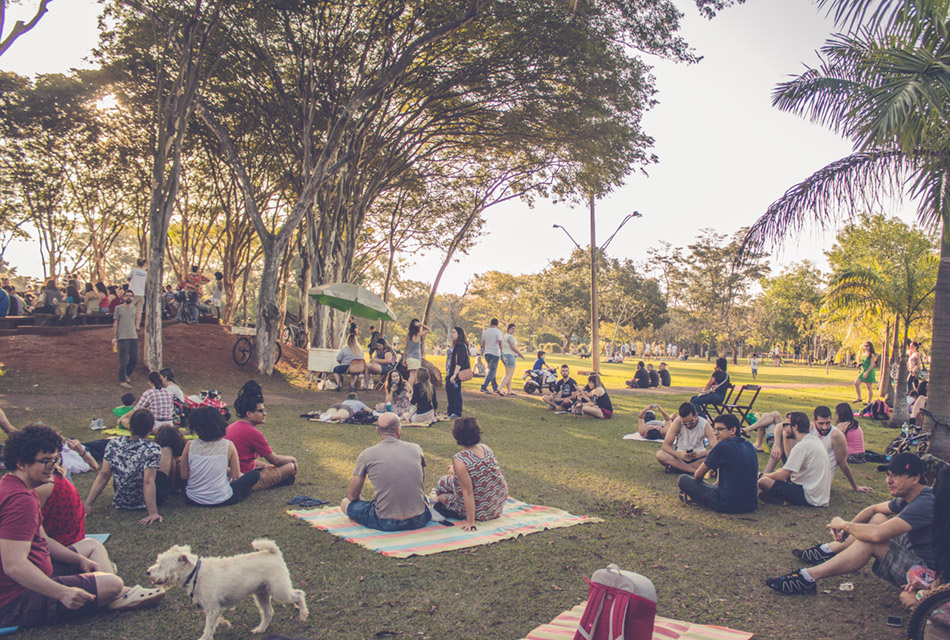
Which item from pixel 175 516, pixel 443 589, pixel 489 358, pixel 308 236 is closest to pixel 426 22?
pixel 308 236

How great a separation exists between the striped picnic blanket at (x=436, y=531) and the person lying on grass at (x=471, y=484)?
5.9 inches

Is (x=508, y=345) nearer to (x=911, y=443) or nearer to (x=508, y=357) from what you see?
(x=508, y=357)

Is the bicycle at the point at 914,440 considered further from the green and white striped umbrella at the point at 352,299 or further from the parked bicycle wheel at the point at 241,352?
the parked bicycle wheel at the point at 241,352

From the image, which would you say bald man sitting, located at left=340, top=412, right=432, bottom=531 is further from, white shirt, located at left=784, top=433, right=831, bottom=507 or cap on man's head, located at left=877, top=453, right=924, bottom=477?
white shirt, located at left=784, top=433, right=831, bottom=507

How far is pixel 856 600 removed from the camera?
4.48 m

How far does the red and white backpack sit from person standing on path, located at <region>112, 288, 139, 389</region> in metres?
13.9

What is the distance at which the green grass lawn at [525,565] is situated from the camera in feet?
12.8

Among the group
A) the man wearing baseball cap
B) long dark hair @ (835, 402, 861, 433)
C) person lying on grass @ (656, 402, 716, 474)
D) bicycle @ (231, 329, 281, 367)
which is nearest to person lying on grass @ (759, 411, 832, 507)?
person lying on grass @ (656, 402, 716, 474)

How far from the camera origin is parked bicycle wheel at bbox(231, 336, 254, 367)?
741 inches

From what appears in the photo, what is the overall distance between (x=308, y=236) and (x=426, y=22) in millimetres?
8062

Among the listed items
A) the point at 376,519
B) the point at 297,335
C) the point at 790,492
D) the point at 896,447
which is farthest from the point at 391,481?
the point at 297,335

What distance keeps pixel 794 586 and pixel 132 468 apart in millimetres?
6054

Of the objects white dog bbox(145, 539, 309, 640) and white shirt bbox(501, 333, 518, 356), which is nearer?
white dog bbox(145, 539, 309, 640)

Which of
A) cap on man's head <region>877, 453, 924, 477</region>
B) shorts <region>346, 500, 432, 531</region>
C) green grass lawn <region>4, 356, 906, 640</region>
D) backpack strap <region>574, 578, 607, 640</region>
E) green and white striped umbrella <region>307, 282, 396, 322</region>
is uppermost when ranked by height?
green and white striped umbrella <region>307, 282, 396, 322</region>
